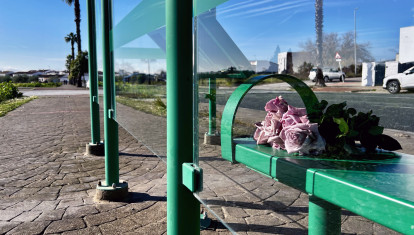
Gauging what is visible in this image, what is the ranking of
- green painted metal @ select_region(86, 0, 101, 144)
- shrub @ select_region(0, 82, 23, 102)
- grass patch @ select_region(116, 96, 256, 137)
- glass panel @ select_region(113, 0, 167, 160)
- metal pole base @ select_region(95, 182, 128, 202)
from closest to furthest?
grass patch @ select_region(116, 96, 256, 137), glass panel @ select_region(113, 0, 167, 160), metal pole base @ select_region(95, 182, 128, 202), green painted metal @ select_region(86, 0, 101, 144), shrub @ select_region(0, 82, 23, 102)

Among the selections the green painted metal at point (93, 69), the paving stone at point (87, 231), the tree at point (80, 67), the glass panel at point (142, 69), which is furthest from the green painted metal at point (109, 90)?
the tree at point (80, 67)

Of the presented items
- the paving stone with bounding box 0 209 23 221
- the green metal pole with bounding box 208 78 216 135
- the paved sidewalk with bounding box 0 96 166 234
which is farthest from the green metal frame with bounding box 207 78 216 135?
the paving stone with bounding box 0 209 23 221

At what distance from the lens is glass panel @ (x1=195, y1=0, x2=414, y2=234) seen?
79cm

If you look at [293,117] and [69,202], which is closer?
[293,117]

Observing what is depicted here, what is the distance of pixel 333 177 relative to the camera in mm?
757

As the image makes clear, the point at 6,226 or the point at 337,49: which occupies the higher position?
the point at 337,49

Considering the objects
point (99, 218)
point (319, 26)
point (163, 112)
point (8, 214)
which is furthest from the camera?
point (8, 214)

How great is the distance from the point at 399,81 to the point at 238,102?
55 cm

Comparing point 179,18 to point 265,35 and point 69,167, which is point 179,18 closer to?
point 265,35

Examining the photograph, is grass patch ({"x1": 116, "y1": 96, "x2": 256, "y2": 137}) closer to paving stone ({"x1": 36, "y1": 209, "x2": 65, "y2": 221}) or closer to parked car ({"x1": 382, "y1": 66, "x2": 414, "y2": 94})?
parked car ({"x1": 382, "y1": 66, "x2": 414, "y2": 94})

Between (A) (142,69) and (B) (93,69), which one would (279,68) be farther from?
(B) (93,69)

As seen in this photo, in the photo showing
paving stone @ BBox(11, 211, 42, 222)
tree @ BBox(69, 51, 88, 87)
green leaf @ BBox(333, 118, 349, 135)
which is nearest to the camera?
green leaf @ BBox(333, 118, 349, 135)

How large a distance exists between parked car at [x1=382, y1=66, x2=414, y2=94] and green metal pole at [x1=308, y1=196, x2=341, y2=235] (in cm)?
41

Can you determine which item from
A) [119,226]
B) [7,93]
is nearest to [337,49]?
[119,226]
